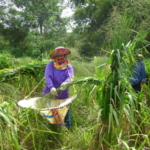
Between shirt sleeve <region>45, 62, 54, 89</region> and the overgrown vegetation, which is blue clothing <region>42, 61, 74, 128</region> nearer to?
shirt sleeve <region>45, 62, 54, 89</region>

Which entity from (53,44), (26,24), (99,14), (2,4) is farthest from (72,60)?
(2,4)

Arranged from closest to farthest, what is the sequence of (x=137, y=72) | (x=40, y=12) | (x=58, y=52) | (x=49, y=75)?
(x=137, y=72) → (x=49, y=75) → (x=58, y=52) → (x=40, y=12)

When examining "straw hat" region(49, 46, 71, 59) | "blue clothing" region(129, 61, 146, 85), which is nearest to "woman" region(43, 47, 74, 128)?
"straw hat" region(49, 46, 71, 59)

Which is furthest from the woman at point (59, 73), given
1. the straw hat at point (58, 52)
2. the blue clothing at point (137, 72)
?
the blue clothing at point (137, 72)

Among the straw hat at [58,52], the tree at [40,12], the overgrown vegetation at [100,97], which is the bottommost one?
the overgrown vegetation at [100,97]

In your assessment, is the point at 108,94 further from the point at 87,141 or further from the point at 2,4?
the point at 2,4

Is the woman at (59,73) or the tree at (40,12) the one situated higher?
the tree at (40,12)

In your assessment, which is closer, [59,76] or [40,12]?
[59,76]

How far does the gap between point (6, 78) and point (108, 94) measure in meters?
2.07

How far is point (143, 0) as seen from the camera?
4.68 ft

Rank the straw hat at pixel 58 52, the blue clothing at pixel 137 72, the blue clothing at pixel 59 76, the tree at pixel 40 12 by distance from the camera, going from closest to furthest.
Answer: the blue clothing at pixel 137 72 → the blue clothing at pixel 59 76 → the straw hat at pixel 58 52 → the tree at pixel 40 12

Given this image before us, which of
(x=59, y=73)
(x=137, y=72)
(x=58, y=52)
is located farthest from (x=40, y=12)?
(x=137, y=72)

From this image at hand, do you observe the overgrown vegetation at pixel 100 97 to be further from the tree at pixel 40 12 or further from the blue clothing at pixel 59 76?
the tree at pixel 40 12

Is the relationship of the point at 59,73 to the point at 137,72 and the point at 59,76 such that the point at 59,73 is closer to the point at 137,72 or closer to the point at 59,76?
the point at 59,76
